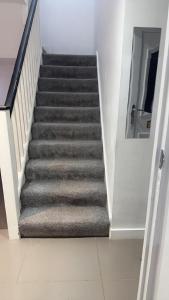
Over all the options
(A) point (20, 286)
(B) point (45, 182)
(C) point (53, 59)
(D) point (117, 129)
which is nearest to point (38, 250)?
(A) point (20, 286)

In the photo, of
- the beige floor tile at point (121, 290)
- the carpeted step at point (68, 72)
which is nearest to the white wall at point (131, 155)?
the beige floor tile at point (121, 290)

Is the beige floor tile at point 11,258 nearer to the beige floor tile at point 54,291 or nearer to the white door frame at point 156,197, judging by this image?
the beige floor tile at point 54,291

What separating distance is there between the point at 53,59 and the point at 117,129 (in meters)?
2.33

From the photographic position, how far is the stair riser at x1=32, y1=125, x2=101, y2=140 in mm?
2920

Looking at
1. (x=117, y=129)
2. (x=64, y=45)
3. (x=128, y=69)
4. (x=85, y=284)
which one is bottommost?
(x=85, y=284)

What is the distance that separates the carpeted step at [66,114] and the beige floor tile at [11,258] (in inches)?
60.3

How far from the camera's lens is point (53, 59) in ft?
12.3

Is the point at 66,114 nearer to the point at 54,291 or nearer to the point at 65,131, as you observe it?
the point at 65,131

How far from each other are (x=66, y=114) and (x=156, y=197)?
2243 millimetres

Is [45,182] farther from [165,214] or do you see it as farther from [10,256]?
[165,214]

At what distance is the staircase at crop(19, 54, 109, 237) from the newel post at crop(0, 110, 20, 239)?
88 millimetres

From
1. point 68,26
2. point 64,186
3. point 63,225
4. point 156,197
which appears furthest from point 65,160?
point 68,26

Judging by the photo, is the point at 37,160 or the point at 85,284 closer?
the point at 85,284

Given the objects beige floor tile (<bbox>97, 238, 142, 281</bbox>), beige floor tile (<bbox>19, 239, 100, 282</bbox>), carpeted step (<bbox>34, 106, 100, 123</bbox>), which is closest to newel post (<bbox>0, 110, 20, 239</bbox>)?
beige floor tile (<bbox>19, 239, 100, 282</bbox>)
